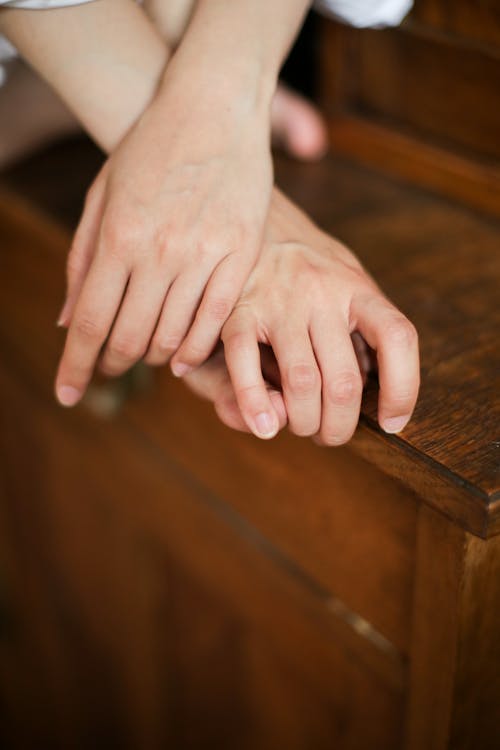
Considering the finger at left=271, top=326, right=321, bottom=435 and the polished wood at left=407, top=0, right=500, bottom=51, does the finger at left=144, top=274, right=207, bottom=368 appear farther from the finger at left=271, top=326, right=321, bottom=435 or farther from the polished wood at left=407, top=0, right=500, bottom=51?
the polished wood at left=407, top=0, right=500, bottom=51

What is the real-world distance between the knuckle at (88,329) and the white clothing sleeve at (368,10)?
279 millimetres

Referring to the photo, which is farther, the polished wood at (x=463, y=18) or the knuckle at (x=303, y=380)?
the polished wood at (x=463, y=18)

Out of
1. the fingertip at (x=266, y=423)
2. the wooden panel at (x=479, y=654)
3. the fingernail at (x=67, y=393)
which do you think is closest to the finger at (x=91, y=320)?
the fingernail at (x=67, y=393)

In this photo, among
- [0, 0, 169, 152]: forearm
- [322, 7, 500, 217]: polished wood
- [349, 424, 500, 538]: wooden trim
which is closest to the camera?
[349, 424, 500, 538]: wooden trim

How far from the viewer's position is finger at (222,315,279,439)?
42cm

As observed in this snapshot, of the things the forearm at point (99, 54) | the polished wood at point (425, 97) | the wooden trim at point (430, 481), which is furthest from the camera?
the polished wood at point (425, 97)

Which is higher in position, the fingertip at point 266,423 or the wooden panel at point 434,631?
the fingertip at point 266,423

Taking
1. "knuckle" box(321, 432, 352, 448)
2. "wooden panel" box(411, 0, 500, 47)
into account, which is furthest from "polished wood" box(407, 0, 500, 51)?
"knuckle" box(321, 432, 352, 448)

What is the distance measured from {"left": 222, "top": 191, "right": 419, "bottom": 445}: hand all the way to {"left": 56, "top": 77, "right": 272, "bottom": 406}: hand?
0.06 ft

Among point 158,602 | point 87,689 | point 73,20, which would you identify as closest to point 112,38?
point 73,20

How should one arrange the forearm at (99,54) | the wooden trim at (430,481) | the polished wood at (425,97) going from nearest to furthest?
the wooden trim at (430,481)
the forearm at (99,54)
the polished wood at (425,97)

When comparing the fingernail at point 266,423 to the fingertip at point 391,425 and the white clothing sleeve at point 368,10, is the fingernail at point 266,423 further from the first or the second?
the white clothing sleeve at point 368,10

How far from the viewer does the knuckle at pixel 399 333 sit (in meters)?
0.42

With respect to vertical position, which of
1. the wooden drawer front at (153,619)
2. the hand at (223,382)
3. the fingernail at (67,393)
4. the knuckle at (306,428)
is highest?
the knuckle at (306,428)
